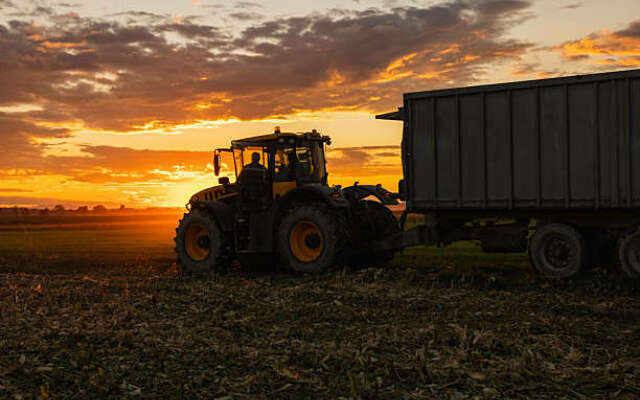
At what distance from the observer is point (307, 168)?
1527cm

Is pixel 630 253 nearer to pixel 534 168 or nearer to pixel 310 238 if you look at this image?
pixel 534 168

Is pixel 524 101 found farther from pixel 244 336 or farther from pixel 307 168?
pixel 244 336

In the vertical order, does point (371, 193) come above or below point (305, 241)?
above

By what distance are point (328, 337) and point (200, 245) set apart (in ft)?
27.7

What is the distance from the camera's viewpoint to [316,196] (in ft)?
48.0

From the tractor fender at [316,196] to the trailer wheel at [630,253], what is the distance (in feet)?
18.9

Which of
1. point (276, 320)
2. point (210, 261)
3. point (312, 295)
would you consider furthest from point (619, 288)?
point (210, 261)

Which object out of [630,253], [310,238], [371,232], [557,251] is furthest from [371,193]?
[630,253]

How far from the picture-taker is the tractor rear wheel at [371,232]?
15078mm

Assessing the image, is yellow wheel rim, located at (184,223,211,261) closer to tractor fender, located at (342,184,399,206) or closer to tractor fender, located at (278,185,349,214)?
tractor fender, located at (278,185,349,214)

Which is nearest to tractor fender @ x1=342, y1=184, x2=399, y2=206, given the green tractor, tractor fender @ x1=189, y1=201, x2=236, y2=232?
the green tractor

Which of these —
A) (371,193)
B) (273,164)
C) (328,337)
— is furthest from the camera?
(371,193)

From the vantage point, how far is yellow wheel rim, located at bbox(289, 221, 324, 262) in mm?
14562

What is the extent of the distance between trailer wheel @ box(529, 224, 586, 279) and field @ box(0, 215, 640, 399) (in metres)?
0.29
